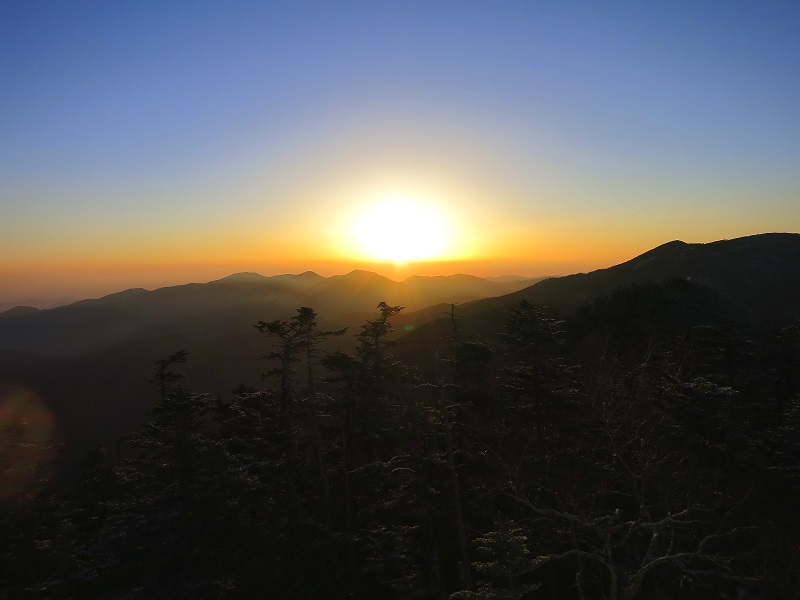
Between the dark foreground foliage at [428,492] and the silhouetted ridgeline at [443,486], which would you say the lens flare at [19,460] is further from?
the dark foreground foliage at [428,492]

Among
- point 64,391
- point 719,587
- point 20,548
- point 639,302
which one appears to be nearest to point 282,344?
point 20,548

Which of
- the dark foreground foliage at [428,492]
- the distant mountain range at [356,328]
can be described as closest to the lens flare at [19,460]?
the dark foreground foliage at [428,492]

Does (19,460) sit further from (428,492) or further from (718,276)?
(718,276)

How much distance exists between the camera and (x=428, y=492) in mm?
26734

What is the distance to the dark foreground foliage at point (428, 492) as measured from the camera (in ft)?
65.7

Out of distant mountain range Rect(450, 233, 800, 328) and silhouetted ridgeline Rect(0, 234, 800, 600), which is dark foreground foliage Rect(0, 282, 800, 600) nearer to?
silhouetted ridgeline Rect(0, 234, 800, 600)

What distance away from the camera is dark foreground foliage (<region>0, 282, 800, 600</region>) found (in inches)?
789

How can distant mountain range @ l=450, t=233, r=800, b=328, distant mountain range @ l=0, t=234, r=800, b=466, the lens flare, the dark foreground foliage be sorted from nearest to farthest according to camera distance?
1. the dark foreground foliage
2. the lens flare
3. distant mountain range @ l=0, t=234, r=800, b=466
4. distant mountain range @ l=450, t=233, r=800, b=328

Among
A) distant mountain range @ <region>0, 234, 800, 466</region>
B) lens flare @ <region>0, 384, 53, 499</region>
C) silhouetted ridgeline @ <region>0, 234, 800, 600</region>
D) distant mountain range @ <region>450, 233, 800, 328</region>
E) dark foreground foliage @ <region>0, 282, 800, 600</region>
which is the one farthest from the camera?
distant mountain range @ <region>450, 233, 800, 328</region>

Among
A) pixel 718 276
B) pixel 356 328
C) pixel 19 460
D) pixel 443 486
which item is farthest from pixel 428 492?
pixel 718 276

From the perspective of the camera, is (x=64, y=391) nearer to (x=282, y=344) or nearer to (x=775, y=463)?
(x=282, y=344)

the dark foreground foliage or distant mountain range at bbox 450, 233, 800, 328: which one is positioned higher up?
distant mountain range at bbox 450, 233, 800, 328

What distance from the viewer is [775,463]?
22219mm

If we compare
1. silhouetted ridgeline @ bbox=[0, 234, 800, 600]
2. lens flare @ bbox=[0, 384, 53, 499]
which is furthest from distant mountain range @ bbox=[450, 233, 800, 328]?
lens flare @ bbox=[0, 384, 53, 499]
